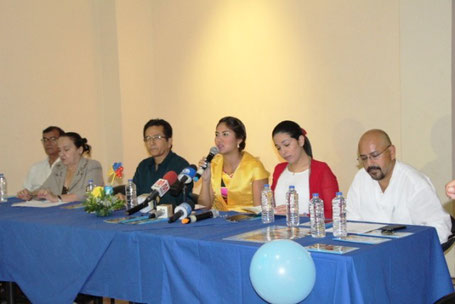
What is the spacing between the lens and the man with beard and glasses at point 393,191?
9.75 feet

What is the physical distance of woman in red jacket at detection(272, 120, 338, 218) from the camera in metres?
3.55

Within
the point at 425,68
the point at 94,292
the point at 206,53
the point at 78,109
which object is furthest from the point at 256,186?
the point at 78,109

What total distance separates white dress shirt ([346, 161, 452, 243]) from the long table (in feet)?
1.22

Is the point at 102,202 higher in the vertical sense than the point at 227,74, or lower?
Result: lower

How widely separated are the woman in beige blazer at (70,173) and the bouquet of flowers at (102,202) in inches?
35.2

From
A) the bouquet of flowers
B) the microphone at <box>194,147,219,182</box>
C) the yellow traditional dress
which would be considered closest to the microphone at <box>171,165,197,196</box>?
the microphone at <box>194,147,219,182</box>

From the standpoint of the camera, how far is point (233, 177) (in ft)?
12.8

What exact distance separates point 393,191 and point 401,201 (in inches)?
2.8

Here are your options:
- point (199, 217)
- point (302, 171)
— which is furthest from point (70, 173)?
point (302, 171)

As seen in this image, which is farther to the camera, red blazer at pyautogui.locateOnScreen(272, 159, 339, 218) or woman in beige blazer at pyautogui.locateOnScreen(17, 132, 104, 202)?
woman in beige blazer at pyautogui.locateOnScreen(17, 132, 104, 202)

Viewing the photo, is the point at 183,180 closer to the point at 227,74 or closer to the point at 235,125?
the point at 235,125

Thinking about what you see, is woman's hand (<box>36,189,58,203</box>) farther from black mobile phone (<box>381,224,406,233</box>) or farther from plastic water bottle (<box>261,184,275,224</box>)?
black mobile phone (<box>381,224,406,233</box>)

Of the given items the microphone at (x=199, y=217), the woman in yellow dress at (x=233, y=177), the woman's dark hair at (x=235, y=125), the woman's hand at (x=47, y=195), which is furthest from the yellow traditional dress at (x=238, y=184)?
the woman's hand at (x=47, y=195)

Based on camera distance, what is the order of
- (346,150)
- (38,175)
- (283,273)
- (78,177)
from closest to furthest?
(283,273) < (78,177) < (346,150) < (38,175)
